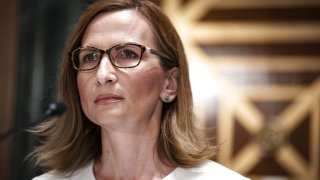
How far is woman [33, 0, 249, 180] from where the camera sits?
1.42 m

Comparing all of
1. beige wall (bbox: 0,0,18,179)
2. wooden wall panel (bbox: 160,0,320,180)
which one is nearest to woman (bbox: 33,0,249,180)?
beige wall (bbox: 0,0,18,179)

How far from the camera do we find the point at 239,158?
2852 millimetres

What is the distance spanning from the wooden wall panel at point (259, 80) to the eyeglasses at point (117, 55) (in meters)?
1.39

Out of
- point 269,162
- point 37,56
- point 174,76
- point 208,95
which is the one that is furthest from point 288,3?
point 174,76

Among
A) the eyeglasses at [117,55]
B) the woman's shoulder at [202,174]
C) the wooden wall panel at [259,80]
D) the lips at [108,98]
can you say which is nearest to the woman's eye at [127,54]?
the eyeglasses at [117,55]

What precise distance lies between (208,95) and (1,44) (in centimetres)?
102

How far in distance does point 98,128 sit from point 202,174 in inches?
13.3

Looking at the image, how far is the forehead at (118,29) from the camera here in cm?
144

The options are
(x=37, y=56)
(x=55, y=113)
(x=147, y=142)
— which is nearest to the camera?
(x=55, y=113)

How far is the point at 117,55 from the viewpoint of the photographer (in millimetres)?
1418

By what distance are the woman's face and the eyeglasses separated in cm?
1

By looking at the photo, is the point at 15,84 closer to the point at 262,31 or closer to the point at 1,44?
the point at 1,44

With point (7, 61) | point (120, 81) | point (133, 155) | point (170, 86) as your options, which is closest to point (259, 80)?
point (7, 61)

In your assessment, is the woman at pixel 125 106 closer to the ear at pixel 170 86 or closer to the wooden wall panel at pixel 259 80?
the ear at pixel 170 86
